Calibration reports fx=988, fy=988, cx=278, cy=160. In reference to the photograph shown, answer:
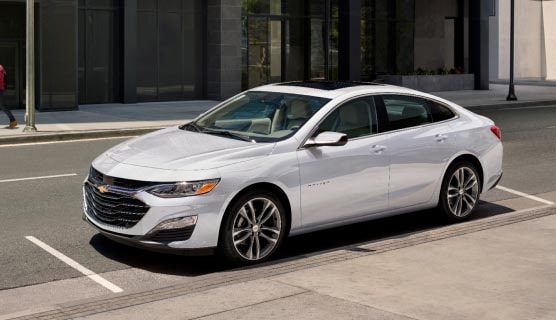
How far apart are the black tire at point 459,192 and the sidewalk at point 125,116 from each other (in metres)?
11.3

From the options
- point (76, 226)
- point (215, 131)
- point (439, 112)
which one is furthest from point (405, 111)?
point (76, 226)

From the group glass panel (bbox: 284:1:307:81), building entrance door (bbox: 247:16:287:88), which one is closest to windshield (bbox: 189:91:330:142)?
building entrance door (bbox: 247:16:287:88)

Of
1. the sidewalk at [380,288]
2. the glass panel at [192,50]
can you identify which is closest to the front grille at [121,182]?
the sidewalk at [380,288]

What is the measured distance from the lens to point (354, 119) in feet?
32.1

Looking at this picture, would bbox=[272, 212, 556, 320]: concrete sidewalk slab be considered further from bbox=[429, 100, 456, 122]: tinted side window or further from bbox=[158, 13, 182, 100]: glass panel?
bbox=[158, 13, 182, 100]: glass panel

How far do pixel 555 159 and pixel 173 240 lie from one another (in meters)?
9.64

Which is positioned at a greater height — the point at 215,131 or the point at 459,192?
the point at 215,131

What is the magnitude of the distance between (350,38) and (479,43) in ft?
23.8

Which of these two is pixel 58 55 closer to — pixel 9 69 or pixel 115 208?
pixel 9 69

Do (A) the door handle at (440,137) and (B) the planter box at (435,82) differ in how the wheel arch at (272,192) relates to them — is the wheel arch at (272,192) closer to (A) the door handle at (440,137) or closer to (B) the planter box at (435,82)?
(A) the door handle at (440,137)

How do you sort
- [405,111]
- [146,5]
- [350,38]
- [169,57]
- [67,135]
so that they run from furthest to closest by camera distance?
[350,38]
[169,57]
[146,5]
[67,135]
[405,111]

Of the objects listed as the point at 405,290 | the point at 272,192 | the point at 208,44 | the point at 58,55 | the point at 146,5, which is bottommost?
the point at 405,290

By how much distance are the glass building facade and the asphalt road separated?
9.91 metres

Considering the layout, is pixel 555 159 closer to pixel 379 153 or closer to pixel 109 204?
pixel 379 153
